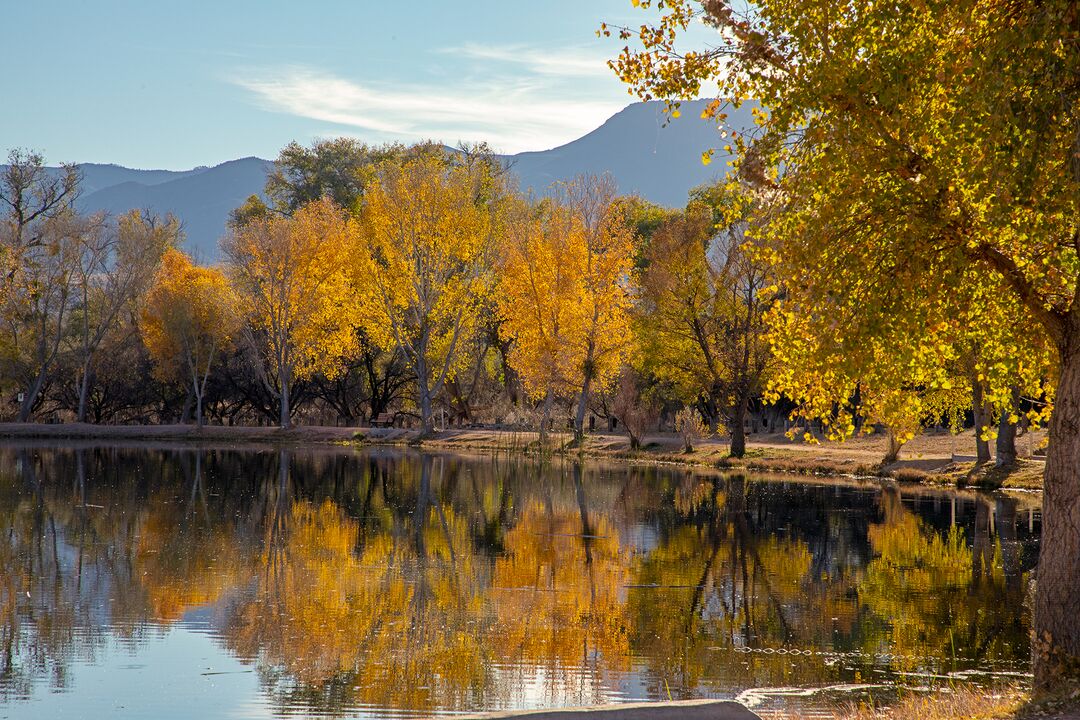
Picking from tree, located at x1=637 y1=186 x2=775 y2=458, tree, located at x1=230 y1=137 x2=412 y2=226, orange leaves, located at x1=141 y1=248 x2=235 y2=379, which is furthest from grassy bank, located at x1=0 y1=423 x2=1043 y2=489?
tree, located at x1=230 y1=137 x2=412 y2=226

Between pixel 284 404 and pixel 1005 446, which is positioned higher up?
pixel 284 404

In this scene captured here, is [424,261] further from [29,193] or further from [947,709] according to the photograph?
[947,709]

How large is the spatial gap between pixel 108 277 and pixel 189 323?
7.75 m

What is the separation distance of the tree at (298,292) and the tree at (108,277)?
268 inches

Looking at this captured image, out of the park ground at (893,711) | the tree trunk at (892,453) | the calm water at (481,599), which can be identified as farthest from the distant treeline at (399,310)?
the park ground at (893,711)

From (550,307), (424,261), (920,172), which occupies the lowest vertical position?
(920,172)

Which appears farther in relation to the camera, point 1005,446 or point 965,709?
point 1005,446

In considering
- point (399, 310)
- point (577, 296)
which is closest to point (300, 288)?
point (399, 310)

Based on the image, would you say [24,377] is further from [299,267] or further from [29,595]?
[29,595]

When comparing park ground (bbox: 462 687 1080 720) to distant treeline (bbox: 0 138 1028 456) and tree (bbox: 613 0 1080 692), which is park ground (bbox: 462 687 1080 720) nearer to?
tree (bbox: 613 0 1080 692)

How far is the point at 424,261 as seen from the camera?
5278 centimetres

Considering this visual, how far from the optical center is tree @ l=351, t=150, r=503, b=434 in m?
51.9

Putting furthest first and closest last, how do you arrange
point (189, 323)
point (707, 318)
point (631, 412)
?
point (189, 323), point (631, 412), point (707, 318)

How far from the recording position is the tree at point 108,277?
195 ft
